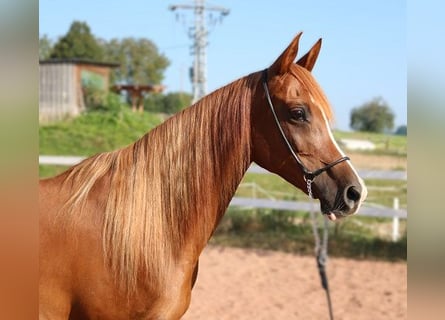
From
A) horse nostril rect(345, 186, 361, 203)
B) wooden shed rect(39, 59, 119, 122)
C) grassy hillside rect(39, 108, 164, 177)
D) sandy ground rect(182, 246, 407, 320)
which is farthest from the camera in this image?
wooden shed rect(39, 59, 119, 122)

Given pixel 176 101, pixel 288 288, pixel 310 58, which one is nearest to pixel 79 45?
pixel 176 101

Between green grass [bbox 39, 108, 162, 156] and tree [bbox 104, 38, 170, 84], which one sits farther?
tree [bbox 104, 38, 170, 84]

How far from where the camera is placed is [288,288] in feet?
15.2

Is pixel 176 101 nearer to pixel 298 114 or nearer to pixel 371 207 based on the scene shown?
pixel 371 207

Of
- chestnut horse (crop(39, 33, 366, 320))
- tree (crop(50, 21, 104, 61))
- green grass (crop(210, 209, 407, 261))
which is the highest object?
tree (crop(50, 21, 104, 61))

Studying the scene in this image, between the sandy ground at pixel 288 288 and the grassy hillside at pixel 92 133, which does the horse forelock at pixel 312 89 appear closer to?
the sandy ground at pixel 288 288

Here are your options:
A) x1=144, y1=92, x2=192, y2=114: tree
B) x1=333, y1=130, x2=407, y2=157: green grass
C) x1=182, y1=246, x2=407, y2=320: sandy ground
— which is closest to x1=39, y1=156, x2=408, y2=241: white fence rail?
x1=182, y1=246, x2=407, y2=320: sandy ground

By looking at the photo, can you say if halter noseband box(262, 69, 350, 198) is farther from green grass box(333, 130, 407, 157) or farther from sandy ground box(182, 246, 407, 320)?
green grass box(333, 130, 407, 157)

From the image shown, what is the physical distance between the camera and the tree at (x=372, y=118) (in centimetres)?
1152

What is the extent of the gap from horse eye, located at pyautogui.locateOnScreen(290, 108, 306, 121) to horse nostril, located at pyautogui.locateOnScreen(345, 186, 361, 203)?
0.27m

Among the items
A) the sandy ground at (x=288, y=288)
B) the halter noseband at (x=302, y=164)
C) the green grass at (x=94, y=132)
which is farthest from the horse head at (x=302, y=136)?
the green grass at (x=94, y=132)

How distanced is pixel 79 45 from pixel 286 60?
54.8ft

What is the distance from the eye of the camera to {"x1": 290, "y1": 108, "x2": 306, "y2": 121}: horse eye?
4.84 feet

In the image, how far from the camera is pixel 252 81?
157 cm
